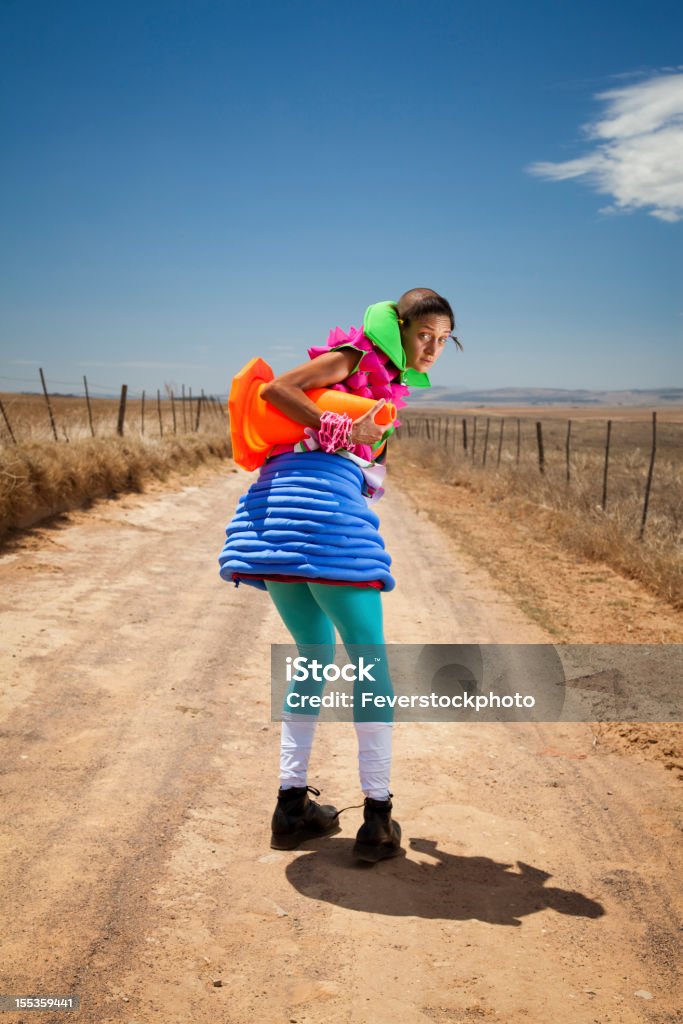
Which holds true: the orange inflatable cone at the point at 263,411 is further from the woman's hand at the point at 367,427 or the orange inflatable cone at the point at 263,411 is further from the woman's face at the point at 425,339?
the woman's face at the point at 425,339

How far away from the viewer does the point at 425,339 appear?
2637 millimetres

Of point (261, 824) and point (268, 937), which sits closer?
point (268, 937)

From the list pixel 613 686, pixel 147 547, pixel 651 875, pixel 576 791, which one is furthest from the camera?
pixel 147 547

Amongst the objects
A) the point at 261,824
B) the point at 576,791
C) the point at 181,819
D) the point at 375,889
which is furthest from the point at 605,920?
the point at 181,819

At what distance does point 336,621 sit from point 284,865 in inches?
35.0

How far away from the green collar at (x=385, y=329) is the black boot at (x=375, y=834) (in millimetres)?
1437

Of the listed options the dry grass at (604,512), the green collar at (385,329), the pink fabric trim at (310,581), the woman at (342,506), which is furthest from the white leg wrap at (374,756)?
the dry grass at (604,512)

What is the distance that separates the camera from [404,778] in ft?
11.8

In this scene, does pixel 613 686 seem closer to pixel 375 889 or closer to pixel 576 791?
pixel 576 791

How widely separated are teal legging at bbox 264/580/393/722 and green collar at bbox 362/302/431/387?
0.73m

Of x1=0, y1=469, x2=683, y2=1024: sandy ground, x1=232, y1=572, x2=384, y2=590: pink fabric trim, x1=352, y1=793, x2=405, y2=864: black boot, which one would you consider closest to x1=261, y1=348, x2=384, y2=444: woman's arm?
x1=232, y1=572, x2=384, y2=590: pink fabric trim

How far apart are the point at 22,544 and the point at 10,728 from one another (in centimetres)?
455

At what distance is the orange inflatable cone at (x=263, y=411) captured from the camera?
2543 millimetres

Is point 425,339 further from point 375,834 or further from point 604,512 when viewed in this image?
point 604,512
